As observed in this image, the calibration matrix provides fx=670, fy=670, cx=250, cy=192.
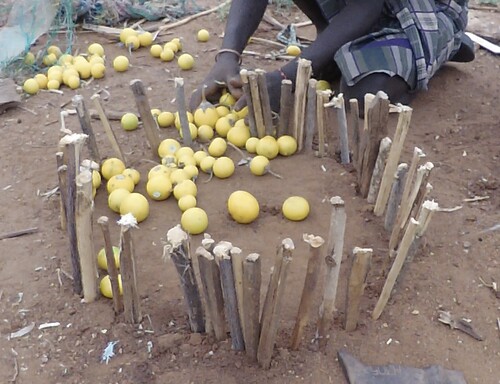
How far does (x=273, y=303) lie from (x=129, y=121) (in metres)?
1.78

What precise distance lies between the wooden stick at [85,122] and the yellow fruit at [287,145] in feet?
2.79

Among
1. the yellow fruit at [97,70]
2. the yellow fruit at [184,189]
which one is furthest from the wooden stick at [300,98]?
the yellow fruit at [97,70]

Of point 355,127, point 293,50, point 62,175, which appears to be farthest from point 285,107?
point 293,50

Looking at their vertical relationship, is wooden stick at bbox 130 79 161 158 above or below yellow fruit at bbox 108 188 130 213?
above

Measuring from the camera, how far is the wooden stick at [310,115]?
9.61 feet

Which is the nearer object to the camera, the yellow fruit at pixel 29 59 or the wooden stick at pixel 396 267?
the wooden stick at pixel 396 267

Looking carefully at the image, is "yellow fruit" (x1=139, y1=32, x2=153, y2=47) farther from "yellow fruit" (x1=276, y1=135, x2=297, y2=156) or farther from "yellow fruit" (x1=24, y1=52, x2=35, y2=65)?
"yellow fruit" (x1=276, y1=135, x2=297, y2=156)

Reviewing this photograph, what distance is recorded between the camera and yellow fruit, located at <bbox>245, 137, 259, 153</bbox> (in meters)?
3.21

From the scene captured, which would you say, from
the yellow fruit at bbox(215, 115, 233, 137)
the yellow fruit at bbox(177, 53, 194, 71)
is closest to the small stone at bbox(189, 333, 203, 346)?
the yellow fruit at bbox(215, 115, 233, 137)

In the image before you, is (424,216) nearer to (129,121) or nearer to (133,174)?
(133,174)

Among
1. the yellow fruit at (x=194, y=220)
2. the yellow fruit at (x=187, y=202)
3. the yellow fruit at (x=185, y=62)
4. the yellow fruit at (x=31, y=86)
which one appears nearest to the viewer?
the yellow fruit at (x=194, y=220)

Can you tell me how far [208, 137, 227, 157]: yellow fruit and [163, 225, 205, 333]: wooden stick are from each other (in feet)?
3.88

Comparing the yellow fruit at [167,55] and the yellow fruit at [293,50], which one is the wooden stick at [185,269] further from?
the yellow fruit at [293,50]

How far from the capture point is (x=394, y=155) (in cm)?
261
